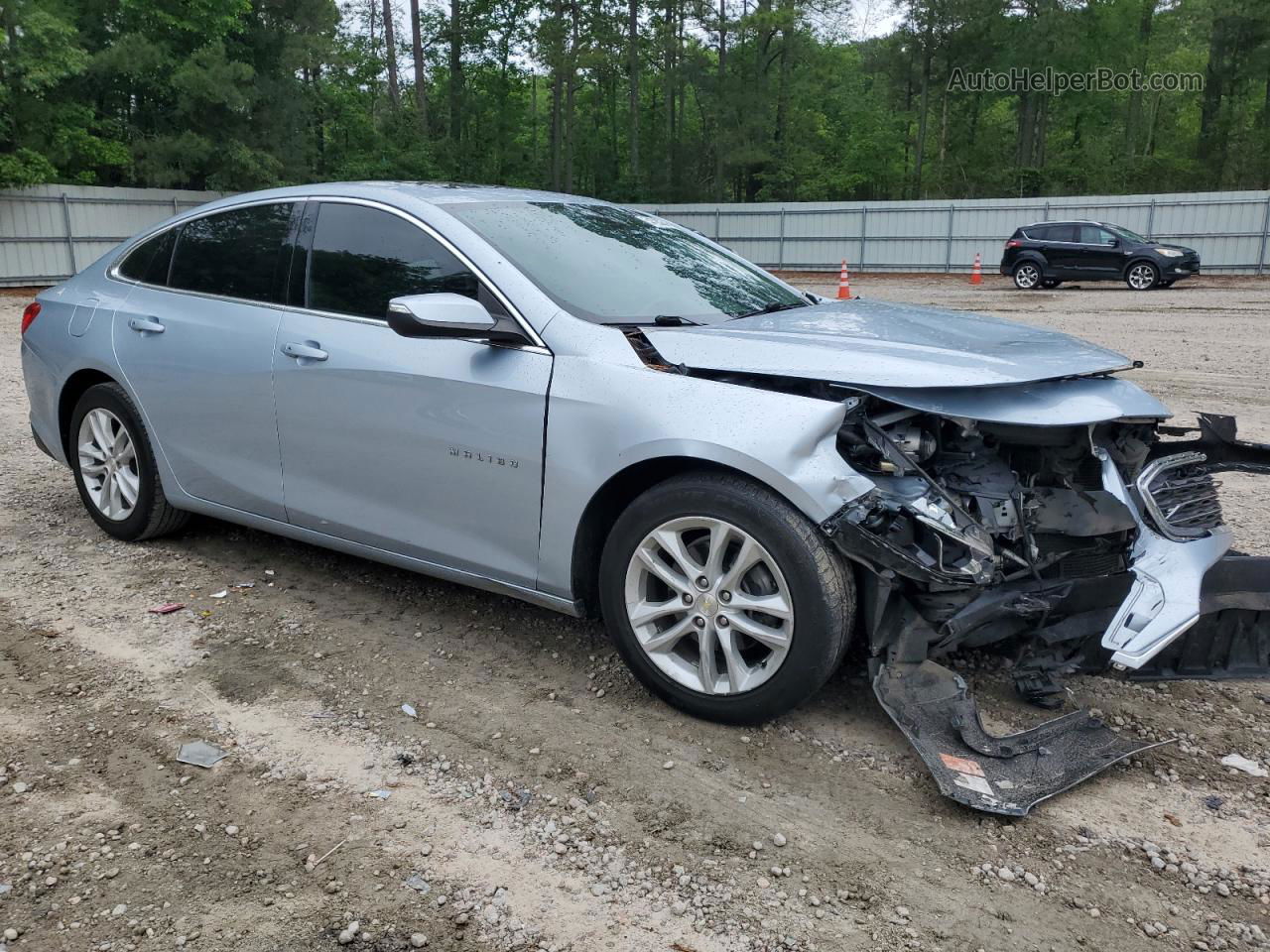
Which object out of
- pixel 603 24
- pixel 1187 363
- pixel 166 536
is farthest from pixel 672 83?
pixel 166 536

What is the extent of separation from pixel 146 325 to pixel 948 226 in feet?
98.6

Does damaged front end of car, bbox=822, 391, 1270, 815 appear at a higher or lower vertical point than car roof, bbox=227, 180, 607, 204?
lower

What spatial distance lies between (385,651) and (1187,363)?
396 inches

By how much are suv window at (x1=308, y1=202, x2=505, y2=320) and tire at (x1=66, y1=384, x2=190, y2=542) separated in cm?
134

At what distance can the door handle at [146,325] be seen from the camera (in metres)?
4.71

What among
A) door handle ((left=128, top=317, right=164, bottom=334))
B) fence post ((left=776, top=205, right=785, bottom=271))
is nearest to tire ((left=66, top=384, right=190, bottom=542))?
door handle ((left=128, top=317, right=164, bottom=334))

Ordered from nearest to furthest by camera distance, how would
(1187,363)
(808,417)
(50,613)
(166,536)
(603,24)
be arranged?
(808,417)
(50,613)
(166,536)
(1187,363)
(603,24)

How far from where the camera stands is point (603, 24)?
45.7 metres

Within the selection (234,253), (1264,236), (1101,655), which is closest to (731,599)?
(1101,655)

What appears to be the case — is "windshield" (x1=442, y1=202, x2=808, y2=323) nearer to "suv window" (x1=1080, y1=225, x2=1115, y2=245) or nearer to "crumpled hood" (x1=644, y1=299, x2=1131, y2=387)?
"crumpled hood" (x1=644, y1=299, x2=1131, y2=387)

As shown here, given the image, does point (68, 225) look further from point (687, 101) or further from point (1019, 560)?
point (687, 101)

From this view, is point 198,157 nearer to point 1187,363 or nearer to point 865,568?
point 1187,363

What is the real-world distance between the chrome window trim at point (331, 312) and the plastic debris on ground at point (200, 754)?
1.62 meters

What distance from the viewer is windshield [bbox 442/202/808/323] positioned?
3.80 m
